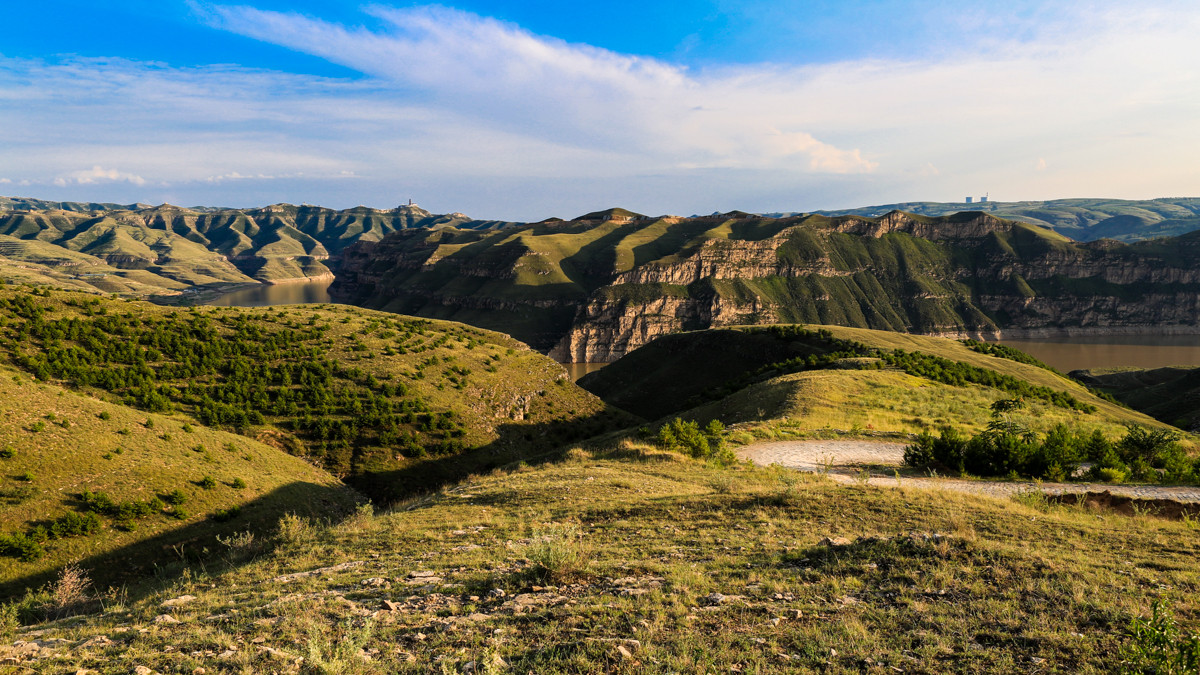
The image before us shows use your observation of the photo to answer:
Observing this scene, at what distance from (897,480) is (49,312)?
62.6 metres

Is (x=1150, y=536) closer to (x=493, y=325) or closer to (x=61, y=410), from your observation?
(x=61, y=410)

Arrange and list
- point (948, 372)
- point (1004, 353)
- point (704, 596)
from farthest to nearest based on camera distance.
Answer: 1. point (1004, 353)
2. point (948, 372)
3. point (704, 596)

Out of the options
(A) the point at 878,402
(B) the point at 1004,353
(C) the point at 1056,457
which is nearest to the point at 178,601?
(C) the point at 1056,457

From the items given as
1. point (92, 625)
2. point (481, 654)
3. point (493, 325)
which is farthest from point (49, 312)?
point (493, 325)

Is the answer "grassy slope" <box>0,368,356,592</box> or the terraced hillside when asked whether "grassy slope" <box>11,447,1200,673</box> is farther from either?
the terraced hillside

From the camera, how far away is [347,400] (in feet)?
154

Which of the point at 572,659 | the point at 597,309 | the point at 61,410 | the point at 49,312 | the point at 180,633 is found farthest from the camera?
the point at 597,309

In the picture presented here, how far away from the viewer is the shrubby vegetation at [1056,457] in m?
20.0

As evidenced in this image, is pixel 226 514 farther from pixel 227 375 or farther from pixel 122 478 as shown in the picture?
pixel 227 375

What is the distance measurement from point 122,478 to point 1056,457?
144 feet

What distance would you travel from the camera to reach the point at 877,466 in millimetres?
23281

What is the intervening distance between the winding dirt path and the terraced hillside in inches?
1118

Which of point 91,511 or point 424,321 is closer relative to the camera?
point 91,511

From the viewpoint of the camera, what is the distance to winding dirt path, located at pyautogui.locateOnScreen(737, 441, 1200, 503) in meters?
18.0
